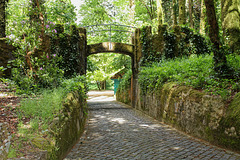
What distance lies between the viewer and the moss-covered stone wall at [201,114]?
→ 4531 millimetres

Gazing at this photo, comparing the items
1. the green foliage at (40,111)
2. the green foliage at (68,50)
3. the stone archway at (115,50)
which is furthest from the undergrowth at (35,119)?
the stone archway at (115,50)

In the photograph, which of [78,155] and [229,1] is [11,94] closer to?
[78,155]

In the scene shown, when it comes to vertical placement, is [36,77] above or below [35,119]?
above

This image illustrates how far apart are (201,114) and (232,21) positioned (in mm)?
5775

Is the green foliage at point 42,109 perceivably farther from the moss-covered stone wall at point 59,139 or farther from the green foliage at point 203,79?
the green foliage at point 203,79

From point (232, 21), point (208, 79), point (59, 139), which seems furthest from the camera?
point (232, 21)

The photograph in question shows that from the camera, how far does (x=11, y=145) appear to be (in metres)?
3.02

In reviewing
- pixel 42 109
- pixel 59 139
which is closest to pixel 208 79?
pixel 59 139

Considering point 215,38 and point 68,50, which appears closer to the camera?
point 215,38

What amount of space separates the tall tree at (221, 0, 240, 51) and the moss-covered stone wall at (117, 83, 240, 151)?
142 inches

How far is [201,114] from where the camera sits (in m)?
5.55

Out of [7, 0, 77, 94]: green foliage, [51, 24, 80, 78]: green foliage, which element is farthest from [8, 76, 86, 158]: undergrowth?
[51, 24, 80, 78]: green foliage

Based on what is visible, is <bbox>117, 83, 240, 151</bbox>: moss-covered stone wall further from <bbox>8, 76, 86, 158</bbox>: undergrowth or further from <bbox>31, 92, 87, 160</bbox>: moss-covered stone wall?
<bbox>8, 76, 86, 158</bbox>: undergrowth

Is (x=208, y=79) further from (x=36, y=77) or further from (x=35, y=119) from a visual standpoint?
(x=36, y=77)
